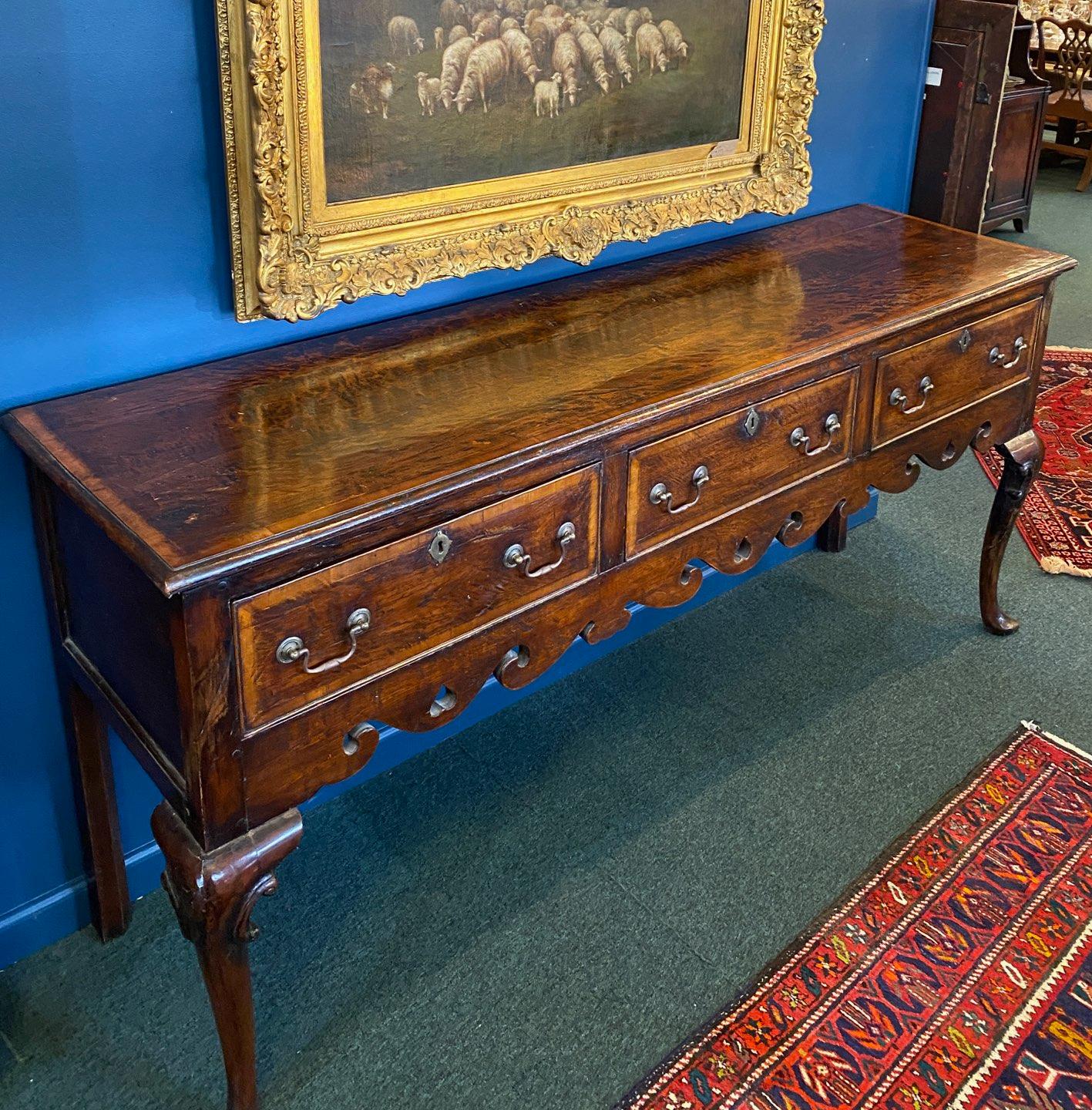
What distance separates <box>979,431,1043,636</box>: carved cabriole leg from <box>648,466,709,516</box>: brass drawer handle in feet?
3.48

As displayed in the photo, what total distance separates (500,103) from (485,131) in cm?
6

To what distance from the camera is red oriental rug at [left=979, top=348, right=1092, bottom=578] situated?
138 inches

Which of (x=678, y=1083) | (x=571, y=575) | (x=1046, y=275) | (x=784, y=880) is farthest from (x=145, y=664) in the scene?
(x=1046, y=275)

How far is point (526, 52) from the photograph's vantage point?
7.14 ft

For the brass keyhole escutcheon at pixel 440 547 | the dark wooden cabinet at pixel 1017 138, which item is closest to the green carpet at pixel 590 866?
the brass keyhole escutcheon at pixel 440 547

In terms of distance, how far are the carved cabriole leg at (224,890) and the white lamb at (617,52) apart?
4.85ft

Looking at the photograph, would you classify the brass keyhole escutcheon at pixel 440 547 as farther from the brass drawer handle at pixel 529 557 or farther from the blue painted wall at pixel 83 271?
the blue painted wall at pixel 83 271

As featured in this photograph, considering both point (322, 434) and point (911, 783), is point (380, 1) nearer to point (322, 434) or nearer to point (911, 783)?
point (322, 434)

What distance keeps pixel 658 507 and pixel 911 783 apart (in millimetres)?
998

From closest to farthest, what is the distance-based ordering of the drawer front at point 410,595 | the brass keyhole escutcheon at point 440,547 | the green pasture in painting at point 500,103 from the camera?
the drawer front at point 410,595 < the brass keyhole escutcheon at point 440,547 < the green pasture in painting at point 500,103

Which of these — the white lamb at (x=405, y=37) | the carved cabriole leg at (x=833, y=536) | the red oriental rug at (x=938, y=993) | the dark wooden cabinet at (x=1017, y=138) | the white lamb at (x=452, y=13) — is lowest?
the red oriental rug at (x=938, y=993)

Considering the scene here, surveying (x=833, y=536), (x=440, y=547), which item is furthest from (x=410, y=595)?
(x=833, y=536)

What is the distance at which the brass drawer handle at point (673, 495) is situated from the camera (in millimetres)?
1996

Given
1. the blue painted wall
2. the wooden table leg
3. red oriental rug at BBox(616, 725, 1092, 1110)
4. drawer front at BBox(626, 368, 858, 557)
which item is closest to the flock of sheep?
the blue painted wall
